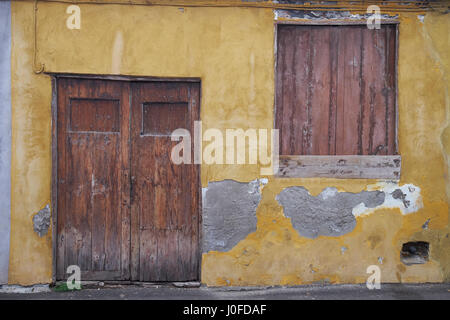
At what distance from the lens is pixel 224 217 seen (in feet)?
14.8

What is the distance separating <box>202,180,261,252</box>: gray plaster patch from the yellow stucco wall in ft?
0.28

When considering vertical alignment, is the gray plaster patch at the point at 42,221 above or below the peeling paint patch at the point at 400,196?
below

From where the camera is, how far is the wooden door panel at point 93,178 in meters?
4.57

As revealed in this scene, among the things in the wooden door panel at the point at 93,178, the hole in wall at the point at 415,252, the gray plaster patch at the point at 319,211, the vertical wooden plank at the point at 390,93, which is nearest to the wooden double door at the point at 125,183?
the wooden door panel at the point at 93,178

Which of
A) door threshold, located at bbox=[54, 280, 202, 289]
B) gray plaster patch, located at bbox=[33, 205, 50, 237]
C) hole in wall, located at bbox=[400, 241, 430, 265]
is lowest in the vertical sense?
door threshold, located at bbox=[54, 280, 202, 289]

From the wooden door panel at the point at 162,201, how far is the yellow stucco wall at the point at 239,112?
0.26m

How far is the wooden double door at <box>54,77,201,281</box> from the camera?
4578mm

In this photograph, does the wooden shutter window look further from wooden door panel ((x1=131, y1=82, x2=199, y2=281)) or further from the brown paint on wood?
wooden door panel ((x1=131, y1=82, x2=199, y2=281))

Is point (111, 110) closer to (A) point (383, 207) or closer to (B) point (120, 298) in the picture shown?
(B) point (120, 298)

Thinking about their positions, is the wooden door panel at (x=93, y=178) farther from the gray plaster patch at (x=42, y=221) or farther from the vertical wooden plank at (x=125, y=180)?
the gray plaster patch at (x=42, y=221)

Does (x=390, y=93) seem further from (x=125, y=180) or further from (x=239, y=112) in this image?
(x=125, y=180)

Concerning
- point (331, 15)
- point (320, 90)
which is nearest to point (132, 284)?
point (320, 90)

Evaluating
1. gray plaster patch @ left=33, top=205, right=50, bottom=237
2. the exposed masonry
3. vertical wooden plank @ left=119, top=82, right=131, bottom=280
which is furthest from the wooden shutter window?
gray plaster patch @ left=33, top=205, right=50, bottom=237

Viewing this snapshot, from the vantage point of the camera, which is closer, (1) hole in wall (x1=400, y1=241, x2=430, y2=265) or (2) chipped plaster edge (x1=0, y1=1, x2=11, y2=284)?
(2) chipped plaster edge (x1=0, y1=1, x2=11, y2=284)
